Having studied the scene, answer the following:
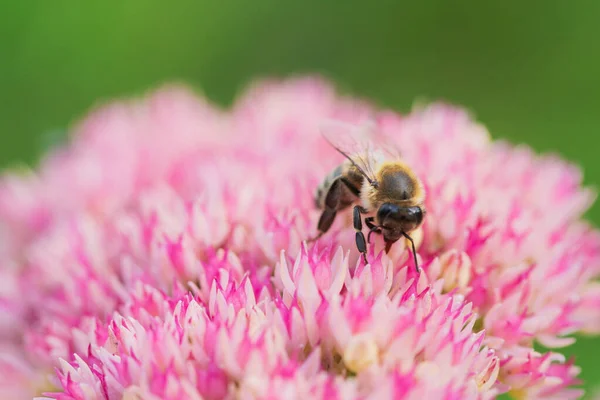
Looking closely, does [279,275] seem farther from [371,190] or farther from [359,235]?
[371,190]

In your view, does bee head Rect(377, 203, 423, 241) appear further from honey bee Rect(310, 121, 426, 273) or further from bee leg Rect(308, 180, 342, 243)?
bee leg Rect(308, 180, 342, 243)

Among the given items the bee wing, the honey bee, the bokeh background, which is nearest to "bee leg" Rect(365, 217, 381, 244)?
the honey bee

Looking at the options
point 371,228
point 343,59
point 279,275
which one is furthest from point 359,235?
point 343,59

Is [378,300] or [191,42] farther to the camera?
[191,42]

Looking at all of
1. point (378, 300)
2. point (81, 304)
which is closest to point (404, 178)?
point (378, 300)

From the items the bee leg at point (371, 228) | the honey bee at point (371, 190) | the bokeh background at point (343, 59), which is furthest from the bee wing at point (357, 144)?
the bokeh background at point (343, 59)

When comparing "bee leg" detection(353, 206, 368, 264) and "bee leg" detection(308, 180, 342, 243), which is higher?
"bee leg" detection(308, 180, 342, 243)

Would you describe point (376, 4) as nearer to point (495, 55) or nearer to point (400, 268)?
point (495, 55)

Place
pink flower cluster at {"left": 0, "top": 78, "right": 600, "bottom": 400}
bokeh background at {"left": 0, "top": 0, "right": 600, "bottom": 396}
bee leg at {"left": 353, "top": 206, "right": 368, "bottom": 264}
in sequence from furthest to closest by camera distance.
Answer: bokeh background at {"left": 0, "top": 0, "right": 600, "bottom": 396}
bee leg at {"left": 353, "top": 206, "right": 368, "bottom": 264}
pink flower cluster at {"left": 0, "top": 78, "right": 600, "bottom": 400}
